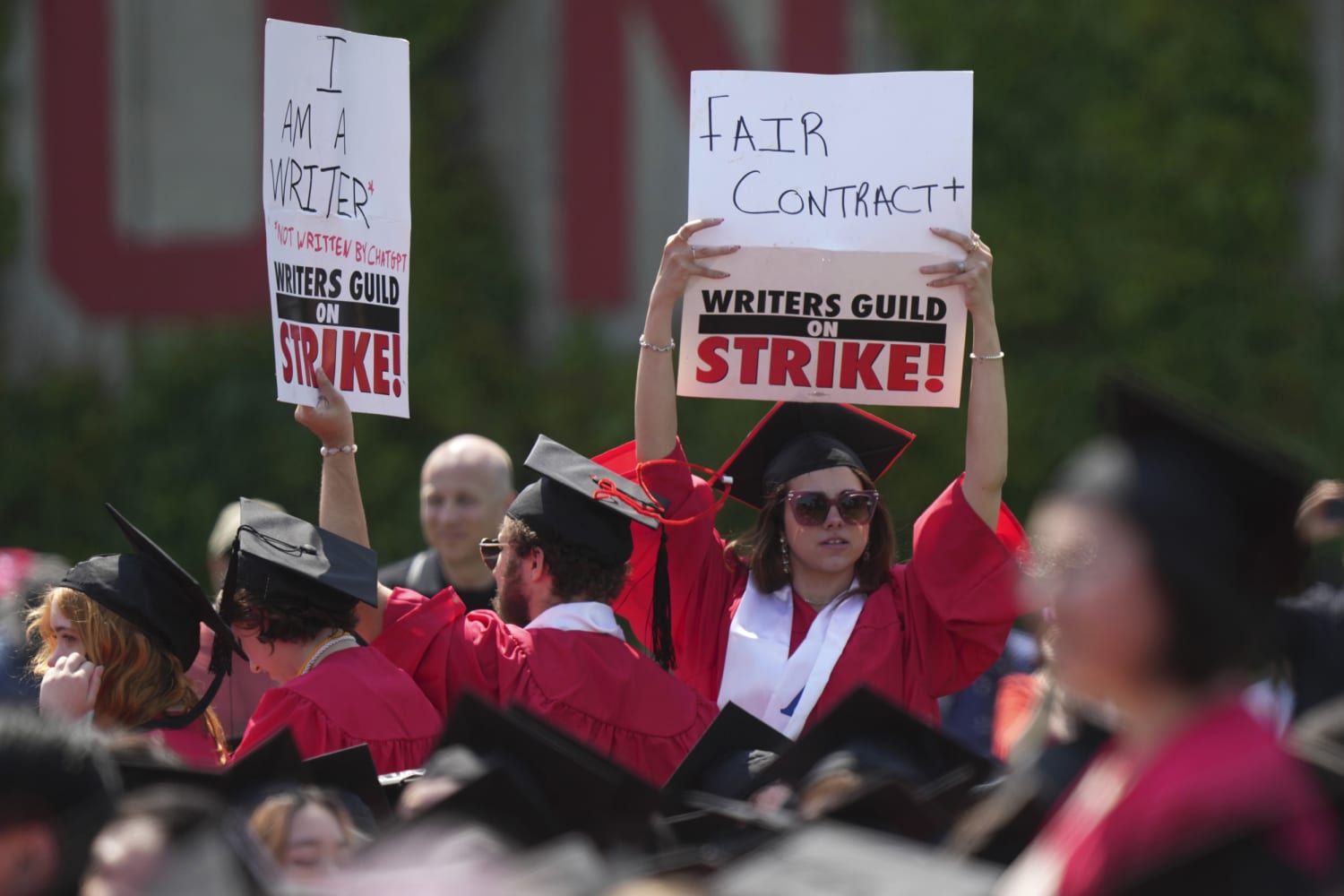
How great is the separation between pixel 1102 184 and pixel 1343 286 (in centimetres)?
137

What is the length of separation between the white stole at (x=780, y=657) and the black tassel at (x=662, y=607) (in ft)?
0.66

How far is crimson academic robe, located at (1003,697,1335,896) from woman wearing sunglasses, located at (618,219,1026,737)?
93.4 inches

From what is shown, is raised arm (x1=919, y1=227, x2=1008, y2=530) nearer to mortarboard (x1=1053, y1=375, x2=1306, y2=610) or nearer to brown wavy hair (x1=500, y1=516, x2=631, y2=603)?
brown wavy hair (x1=500, y1=516, x2=631, y2=603)

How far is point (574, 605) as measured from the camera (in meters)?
4.30

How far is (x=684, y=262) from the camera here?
15.3 ft

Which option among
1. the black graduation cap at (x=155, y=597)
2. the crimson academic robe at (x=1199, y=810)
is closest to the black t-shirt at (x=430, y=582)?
the black graduation cap at (x=155, y=597)

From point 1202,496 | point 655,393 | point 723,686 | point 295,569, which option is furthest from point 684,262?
point 1202,496

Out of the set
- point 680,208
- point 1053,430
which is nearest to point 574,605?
point 1053,430

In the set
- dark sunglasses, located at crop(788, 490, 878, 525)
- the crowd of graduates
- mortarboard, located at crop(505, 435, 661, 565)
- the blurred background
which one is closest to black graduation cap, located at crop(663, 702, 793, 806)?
the crowd of graduates

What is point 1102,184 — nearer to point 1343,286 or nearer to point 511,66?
point 1343,286

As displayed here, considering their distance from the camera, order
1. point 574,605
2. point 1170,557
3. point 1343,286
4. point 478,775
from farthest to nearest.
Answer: point 1343,286 → point 574,605 → point 478,775 → point 1170,557

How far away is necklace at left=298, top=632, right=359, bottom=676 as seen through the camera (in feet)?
13.6

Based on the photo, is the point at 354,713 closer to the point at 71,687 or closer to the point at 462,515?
the point at 71,687

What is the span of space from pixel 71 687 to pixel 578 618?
1.25 metres
